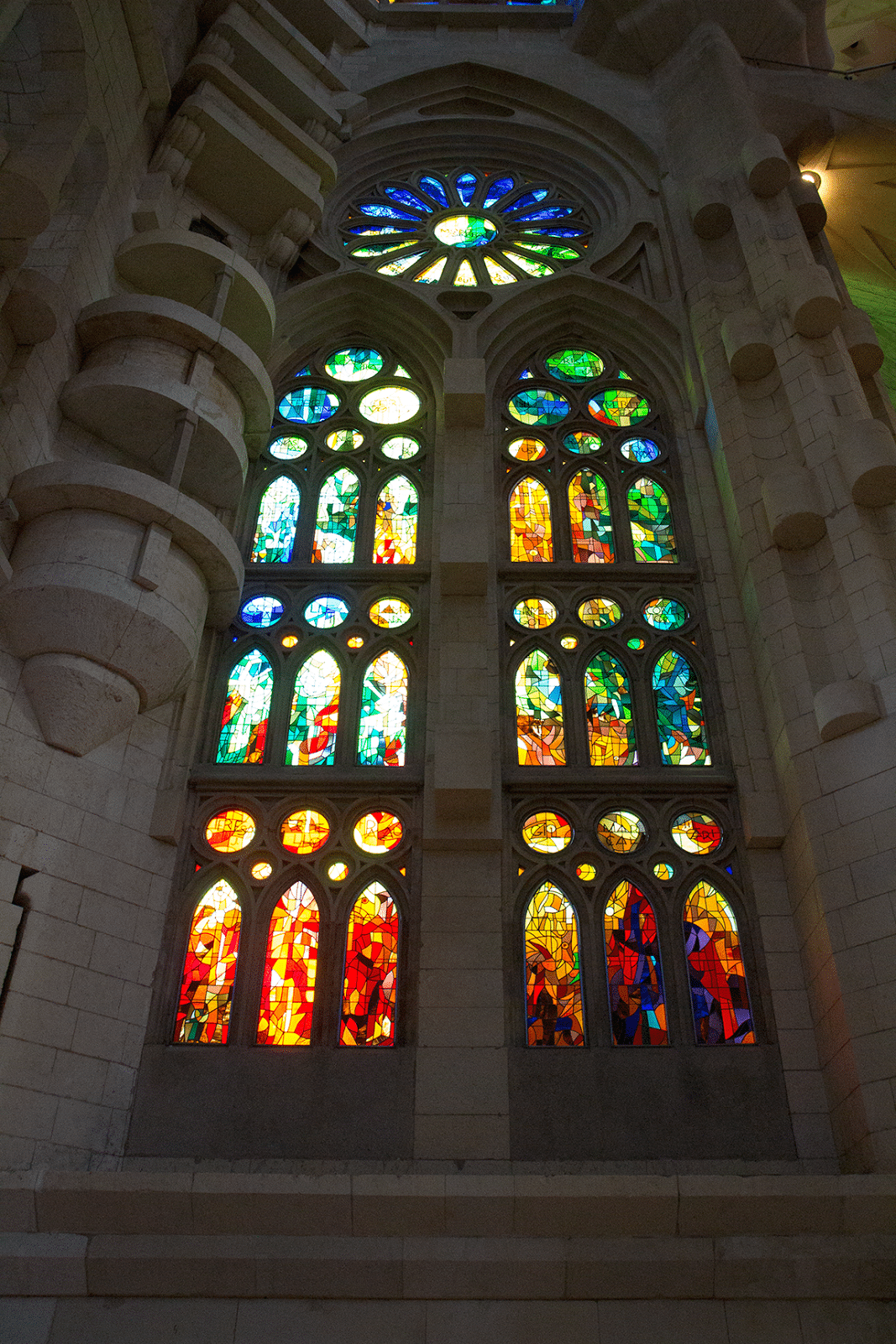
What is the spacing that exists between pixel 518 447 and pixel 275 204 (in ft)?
11.6

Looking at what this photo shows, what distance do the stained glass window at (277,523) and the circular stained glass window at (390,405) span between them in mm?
1142

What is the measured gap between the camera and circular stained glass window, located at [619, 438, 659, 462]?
1085 centimetres

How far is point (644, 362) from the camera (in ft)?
38.0

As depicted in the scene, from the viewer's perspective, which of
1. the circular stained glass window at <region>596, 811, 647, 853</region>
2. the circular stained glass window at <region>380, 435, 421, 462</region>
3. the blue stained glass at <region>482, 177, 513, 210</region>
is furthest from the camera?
the blue stained glass at <region>482, 177, 513, 210</region>

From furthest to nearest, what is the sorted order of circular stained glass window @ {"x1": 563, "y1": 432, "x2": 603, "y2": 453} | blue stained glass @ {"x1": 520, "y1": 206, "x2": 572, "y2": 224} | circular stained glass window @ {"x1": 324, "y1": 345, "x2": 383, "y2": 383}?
1. blue stained glass @ {"x1": 520, "y1": 206, "x2": 572, "y2": 224}
2. circular stained glass window @ {"x1": 324, "y1": 345, "x2": 383, "y2": 383}
3. circular stained glass window @ {"x1": 563, "y1": 432, "x2": 603, "y2": 453}

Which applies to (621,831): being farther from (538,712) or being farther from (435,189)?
(435,189)

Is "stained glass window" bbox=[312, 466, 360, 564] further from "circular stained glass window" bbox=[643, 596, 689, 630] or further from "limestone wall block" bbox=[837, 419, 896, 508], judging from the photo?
"limestone wall block" bbox=[837, 419, 896, 508]

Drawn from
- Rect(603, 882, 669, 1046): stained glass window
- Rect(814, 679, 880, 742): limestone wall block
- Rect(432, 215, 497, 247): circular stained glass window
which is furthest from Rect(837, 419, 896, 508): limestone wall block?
Rect(432, 215, 497, 247): circular stained glass window

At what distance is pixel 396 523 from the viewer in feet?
33.9

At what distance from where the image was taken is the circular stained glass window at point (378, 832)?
8.17 meters

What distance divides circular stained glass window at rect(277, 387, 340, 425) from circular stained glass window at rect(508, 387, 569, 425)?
5.65 ft

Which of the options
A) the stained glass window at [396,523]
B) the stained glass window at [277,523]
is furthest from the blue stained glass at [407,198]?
the stained glass window at [277,523]

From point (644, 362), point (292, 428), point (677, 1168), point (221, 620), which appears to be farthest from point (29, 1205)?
point (644, 362)

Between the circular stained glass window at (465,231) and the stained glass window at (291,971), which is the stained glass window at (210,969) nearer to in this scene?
the stained glass window at (291,971)
